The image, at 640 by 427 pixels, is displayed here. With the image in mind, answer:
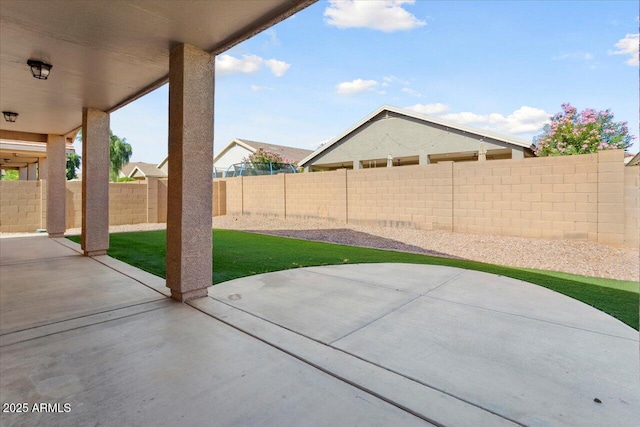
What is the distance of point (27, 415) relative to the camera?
6.51 ft

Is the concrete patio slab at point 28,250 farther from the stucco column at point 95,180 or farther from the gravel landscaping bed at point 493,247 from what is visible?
the gravel landscaping bed at point 493,247

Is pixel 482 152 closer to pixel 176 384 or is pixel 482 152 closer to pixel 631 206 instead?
pixel 631 206

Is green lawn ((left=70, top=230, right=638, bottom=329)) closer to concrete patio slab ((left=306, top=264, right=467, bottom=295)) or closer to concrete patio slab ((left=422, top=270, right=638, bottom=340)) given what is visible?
concrete patio slab ((left=422, top=270, right=638, bottom=340))

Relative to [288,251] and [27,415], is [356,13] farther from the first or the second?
[27,415]

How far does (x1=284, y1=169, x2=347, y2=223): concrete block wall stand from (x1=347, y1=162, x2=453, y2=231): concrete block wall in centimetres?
36

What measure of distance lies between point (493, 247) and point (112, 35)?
27.0 ft

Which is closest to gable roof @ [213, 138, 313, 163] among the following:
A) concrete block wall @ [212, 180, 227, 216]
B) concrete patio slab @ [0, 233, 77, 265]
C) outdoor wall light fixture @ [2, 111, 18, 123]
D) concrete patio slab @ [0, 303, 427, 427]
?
concrete block wall @ [212, 180, 227, 216]

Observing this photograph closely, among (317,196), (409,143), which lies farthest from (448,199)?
(409,143)

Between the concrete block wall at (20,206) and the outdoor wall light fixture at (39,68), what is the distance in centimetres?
959

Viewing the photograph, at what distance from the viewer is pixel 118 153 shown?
132 ft

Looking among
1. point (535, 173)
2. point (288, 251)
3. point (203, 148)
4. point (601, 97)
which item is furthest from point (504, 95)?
point (203, 148)

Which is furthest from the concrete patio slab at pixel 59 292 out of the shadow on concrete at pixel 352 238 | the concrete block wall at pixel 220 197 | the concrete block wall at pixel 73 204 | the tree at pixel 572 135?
the tree at pixel 572 135

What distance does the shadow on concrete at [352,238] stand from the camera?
8366 mm

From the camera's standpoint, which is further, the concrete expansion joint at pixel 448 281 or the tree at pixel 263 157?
the tree at pixel 263 157
